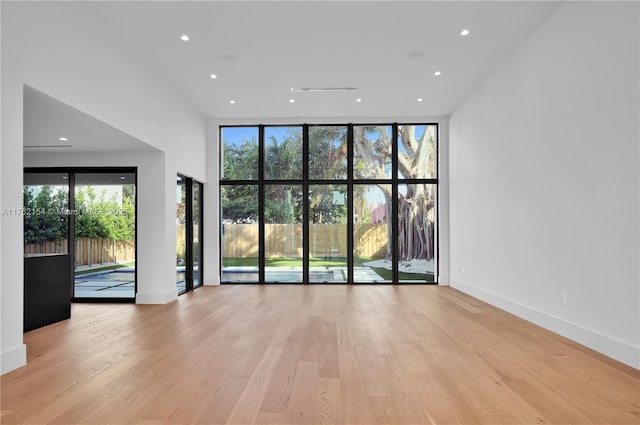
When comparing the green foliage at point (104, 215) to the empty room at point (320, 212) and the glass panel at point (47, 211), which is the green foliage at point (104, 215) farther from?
the glass panel at point (47, 211)

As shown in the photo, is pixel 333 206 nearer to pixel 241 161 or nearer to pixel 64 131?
pixel 241 161

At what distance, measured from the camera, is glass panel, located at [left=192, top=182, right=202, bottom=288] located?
721 cm

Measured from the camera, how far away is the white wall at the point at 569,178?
3139 millimetres

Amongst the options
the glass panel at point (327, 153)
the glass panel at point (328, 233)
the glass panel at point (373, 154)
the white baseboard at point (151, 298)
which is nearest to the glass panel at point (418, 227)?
the glass panel at point (373, 154)

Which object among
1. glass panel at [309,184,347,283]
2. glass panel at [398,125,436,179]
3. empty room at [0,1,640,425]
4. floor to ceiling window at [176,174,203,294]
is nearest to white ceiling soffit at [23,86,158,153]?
empty room at [0,1,640,425]

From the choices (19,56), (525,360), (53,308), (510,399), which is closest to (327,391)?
(510,399)

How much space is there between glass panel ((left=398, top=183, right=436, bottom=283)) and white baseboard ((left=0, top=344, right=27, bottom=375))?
247 inches

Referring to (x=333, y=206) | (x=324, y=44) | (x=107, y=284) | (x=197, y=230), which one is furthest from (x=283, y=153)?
(x=107, y=284)

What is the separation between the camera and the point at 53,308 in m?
4.50

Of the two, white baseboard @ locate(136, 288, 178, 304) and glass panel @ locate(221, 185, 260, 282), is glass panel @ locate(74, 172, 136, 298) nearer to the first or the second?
white baseboard @ locate(136, 288, 178, 304)

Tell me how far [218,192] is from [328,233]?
2489mm

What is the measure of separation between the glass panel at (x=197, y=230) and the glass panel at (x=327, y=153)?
2.35 metres

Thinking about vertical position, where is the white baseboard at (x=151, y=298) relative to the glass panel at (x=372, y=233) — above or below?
below

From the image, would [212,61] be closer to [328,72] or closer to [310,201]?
[328,72]
